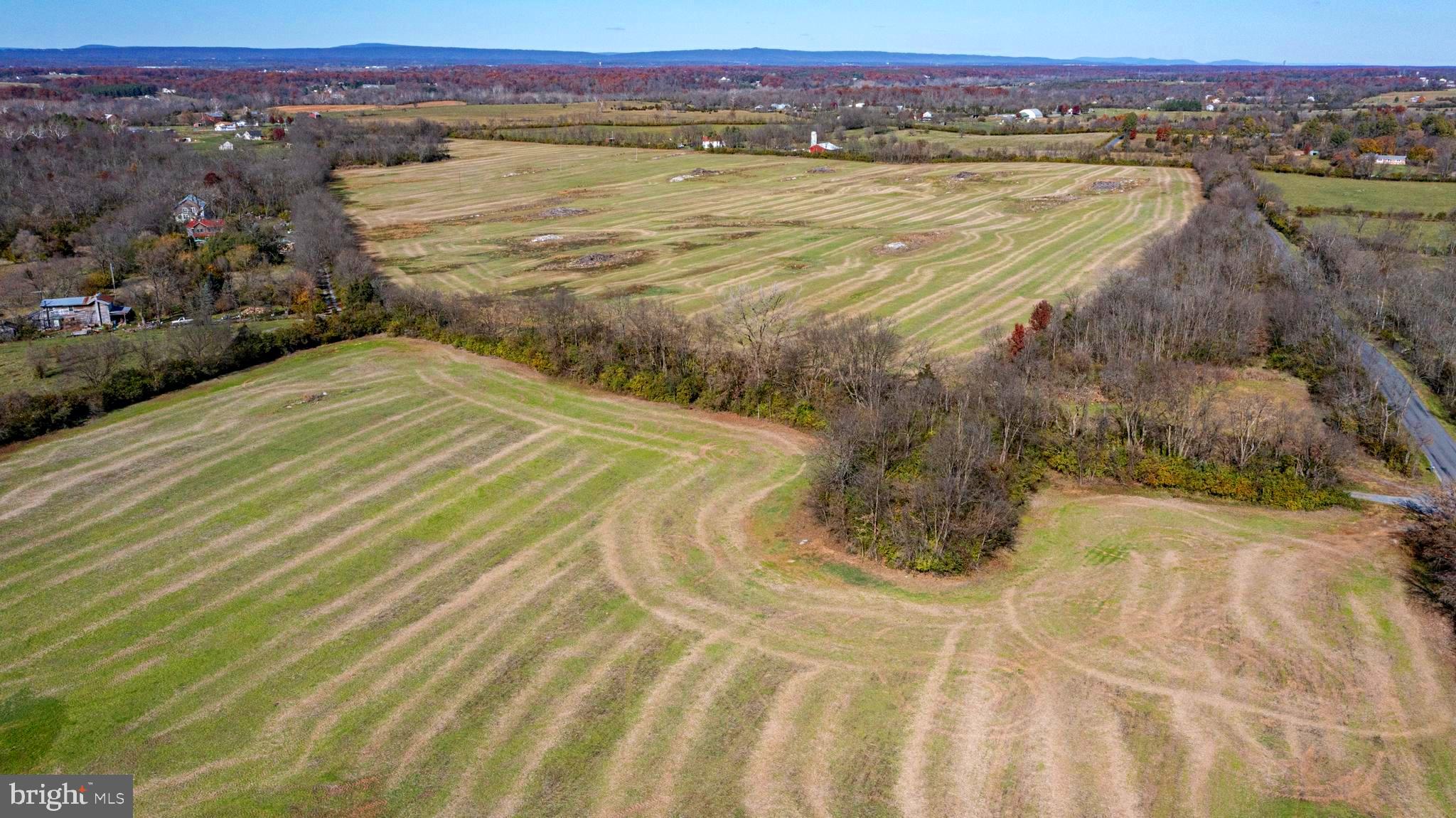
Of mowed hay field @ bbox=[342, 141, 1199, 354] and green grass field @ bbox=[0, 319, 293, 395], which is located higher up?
mowed hay field @ bbox=[342, 141, 1199, 354]

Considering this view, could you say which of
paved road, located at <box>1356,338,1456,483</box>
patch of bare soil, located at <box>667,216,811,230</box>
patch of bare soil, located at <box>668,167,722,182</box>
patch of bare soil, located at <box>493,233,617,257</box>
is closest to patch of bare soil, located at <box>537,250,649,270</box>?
patch of bare soil, located at <box>493,233,617,257</box>

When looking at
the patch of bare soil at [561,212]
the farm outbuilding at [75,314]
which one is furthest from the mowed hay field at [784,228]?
the farm outbuilding at [75,314]

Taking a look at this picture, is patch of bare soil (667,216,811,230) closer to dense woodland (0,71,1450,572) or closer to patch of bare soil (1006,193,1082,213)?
patch of bare soil (1006,193,1082,213)

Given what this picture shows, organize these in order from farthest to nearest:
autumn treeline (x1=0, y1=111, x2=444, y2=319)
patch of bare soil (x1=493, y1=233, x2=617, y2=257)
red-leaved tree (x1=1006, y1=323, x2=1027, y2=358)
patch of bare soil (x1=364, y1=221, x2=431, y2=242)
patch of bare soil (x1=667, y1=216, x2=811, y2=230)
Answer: patch of bare soil (x1=667, y1=216, x2=811, y2=230) → patch of bare soil (x1=364, y1=221, x2=431, y2=242) → patch of bare soil (x1=493, y1=233, x2=617, y2=257) → autumn treeline (x1=0, y1=111, x2=444, y2=319) → red-leaved tree (x1=1006, y1=323, x2=1027, y2=358)

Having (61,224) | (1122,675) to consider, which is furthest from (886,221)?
(61,224)

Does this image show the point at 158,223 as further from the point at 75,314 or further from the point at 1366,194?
the point at 1366,194

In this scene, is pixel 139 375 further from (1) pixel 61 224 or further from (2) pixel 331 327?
(1) pixel 61 224
